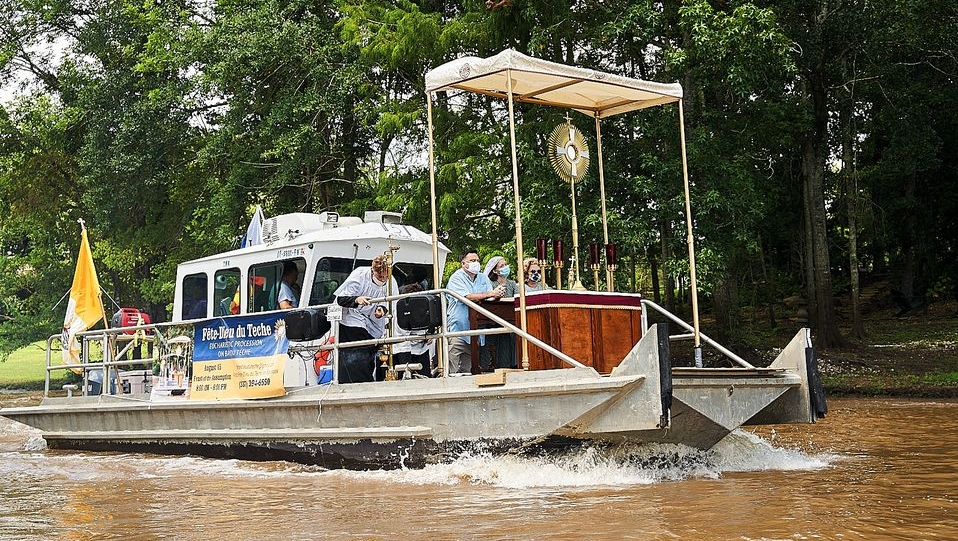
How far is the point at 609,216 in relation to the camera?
1939 centimetres

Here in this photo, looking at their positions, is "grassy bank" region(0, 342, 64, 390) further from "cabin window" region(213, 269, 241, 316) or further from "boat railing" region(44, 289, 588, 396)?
"cabin window" region(213, 269, 241, 316)

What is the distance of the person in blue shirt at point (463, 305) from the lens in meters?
10.2

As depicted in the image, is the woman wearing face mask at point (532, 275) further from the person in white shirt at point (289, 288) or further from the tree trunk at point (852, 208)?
the tree trunk at point (852, 208)

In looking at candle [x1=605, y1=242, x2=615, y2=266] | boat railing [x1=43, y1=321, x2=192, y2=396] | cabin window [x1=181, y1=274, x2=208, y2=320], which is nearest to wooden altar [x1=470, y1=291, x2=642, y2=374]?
candle [x1=605, y1=242, x2=615, y2=266]

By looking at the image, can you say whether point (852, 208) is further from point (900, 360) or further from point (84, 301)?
point (84, 301)

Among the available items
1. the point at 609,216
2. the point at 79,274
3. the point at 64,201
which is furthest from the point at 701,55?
the point at 64,201

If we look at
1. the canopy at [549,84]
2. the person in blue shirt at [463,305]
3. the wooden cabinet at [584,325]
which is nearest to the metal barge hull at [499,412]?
the wooden cabinet at [584,325]

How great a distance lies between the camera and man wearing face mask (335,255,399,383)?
35.1 feet

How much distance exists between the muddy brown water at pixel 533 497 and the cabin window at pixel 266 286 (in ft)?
5.70

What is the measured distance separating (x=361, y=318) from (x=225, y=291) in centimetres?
235

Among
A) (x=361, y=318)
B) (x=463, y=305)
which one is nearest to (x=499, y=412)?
(x=463, y=305)

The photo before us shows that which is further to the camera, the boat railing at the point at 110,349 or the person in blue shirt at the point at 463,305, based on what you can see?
the boat railing at the point at 110,349

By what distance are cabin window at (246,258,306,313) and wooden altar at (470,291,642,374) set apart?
266 cm

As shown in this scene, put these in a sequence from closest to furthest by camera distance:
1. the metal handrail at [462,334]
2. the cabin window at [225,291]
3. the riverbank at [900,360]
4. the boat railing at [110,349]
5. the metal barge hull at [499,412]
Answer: the metal barge hull at [499,412] → the metal handrail at [462,334] → the cabin window at [225,291] → the boat railing at [110,349] → the riverbank at [900,360]
